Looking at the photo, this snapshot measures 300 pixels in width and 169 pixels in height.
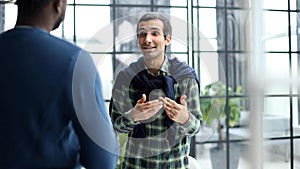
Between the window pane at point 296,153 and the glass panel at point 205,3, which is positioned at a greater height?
the glass panel at point 205,3

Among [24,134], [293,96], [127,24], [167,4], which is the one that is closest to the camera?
[24,134]

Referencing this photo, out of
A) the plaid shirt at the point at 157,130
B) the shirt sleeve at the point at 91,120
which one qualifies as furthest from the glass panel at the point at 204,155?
the shirt sleeve at the point at 91,120

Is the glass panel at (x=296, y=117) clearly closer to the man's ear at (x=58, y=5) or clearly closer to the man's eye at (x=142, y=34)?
the man's eye at (x=142, y=34)

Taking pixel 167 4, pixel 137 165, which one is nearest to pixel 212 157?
pixel 167 4

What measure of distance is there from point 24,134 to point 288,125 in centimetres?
188

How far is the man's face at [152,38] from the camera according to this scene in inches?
38.2

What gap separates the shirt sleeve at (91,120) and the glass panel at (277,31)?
1.64 m

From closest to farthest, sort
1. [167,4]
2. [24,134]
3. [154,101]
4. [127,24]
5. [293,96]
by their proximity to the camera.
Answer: [24,134], [154,101], [127,24], [167,4], [293,96]

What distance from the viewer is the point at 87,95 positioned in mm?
725

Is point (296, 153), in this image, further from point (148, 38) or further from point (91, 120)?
point (91, 120)

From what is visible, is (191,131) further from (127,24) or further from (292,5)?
(292,5)

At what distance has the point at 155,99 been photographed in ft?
3.13

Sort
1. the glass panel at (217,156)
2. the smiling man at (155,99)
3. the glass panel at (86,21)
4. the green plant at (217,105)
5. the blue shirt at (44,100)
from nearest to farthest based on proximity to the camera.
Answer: the blue shirt at (44,100) → the smiling man at (155,99) → the green plant at (217,105) → the glass panel at (86,21) → the glass panel at (217,156)

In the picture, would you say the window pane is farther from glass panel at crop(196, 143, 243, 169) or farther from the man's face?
the man's face
